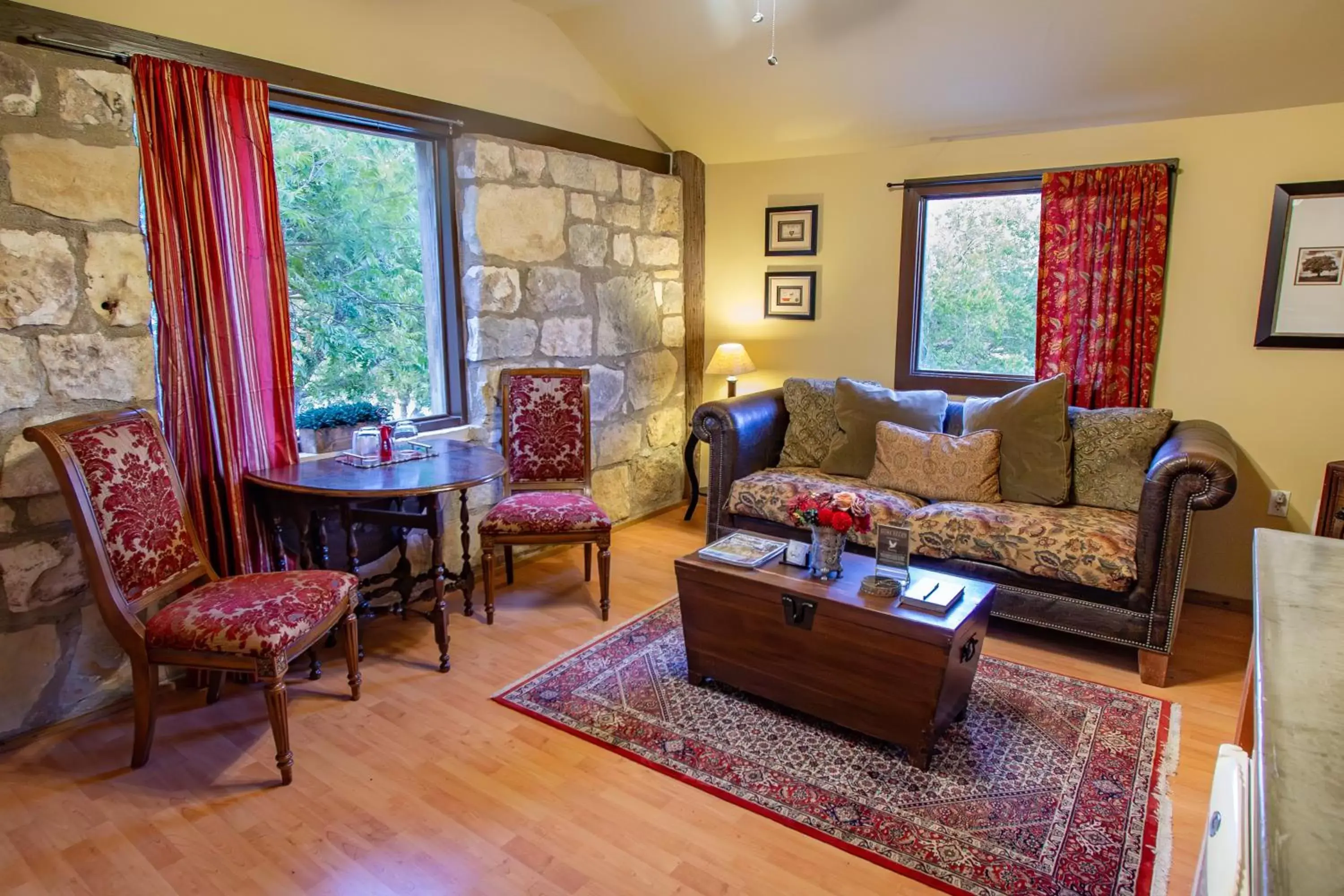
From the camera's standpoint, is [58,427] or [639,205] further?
[639,205]

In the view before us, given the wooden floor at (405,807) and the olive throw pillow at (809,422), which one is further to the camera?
the olive throw pillow at (809,422)

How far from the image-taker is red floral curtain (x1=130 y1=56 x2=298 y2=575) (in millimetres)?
2439

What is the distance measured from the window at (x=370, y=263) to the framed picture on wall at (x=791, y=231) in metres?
1.88

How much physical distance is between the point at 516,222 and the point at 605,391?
3.36ft

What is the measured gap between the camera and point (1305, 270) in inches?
124

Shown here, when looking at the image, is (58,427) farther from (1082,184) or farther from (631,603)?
(1082,184)

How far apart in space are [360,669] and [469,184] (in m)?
2.07

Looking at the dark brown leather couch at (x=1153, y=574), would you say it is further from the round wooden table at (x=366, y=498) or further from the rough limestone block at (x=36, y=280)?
the rough limestone block at (x=36, y=280)

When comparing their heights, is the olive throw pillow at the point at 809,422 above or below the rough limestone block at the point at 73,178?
below

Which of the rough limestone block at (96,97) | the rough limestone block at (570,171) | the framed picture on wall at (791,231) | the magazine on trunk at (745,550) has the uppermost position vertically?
the rough limestone block at (570,171)

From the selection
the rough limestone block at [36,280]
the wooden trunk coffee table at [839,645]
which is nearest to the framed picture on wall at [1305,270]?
the wooden trunk coffee table at [839,645]

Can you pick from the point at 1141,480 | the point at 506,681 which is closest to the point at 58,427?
the point at 506,681

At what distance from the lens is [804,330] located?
14.7ft

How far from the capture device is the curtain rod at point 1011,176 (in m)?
3.35
